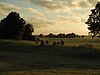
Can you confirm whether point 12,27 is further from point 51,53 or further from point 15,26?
point 51,53

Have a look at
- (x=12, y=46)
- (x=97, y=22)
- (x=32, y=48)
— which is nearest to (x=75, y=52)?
(x=32, y=48)

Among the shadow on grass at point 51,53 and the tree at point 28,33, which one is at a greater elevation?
the tree at point 28,33

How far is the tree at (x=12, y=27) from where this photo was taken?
299 ft

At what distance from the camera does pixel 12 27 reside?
299 feet

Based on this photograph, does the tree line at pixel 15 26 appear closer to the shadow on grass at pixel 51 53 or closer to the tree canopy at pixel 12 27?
the tree canopy at pixel 12 27

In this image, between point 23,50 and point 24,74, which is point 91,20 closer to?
point 23,50

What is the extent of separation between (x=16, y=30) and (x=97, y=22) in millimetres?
23813

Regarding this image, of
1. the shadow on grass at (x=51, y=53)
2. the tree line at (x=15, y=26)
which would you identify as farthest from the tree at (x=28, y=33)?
the shadow on grass at (x=51, y=53)

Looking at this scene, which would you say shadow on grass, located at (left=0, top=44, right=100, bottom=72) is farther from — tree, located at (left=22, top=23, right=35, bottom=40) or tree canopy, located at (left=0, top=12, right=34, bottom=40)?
tree, located at (left=22, top=23, right=35, bottom=40)

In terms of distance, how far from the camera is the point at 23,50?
202ft

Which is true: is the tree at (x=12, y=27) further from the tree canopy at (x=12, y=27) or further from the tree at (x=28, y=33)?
the tree at (x=28, y=33)

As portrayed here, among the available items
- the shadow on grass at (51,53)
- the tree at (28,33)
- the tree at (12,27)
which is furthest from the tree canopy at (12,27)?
the shadow on grass at (51,53)

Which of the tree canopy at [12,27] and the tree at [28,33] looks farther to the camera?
the tree at [28,33]

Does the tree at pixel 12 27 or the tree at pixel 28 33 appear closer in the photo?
the tree at pixel 12 27
